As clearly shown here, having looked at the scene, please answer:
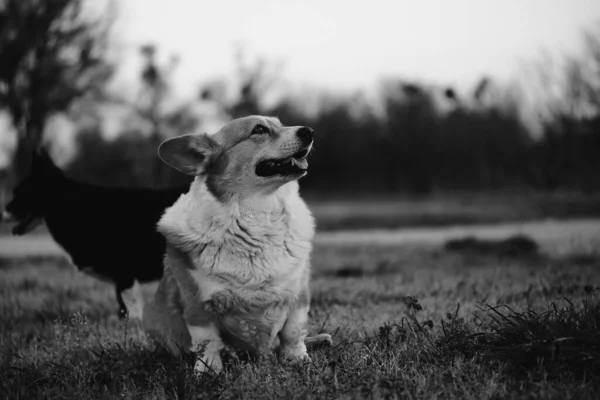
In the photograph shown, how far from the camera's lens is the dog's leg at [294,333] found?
3227 mm

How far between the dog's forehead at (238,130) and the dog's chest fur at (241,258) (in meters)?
0.39

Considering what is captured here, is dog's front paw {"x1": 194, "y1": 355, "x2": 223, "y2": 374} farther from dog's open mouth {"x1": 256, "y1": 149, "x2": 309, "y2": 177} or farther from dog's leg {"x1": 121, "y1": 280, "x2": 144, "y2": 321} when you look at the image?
dog's leg {"x1": 121, "y1": 280, "x2": 144, "y2": 321}

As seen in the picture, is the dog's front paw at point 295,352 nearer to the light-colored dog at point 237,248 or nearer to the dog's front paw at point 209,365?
the light-colored dog at point 237,248

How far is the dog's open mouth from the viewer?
3340mm

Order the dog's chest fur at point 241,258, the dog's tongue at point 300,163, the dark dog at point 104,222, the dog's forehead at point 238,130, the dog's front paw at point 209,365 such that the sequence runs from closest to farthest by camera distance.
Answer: the dog's front paw at point 209,365 → the dog's chest fur at point 241,258 → the dog's tongue at point 300,163 → the dog's forehead at point 238,130 → the dark dog at point 104,222

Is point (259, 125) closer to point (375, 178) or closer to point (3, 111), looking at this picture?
point (3, 111)

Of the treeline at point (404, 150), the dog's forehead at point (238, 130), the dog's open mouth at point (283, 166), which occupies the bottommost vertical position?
the treeline at point (404, 150)

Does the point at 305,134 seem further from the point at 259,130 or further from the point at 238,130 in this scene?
the point at 238,130

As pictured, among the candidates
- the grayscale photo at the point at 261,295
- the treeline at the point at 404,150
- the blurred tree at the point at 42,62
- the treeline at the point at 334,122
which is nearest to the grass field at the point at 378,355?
the grayscale photo at the point at 261,295

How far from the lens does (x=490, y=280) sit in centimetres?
562

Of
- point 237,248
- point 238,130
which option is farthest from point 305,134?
point 237,248

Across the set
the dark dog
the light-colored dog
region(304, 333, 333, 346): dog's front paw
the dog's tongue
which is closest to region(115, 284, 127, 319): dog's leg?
the dark dog

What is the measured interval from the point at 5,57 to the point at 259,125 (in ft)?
56.8

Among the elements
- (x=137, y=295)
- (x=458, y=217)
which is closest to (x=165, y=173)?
(x=458, y=217)
